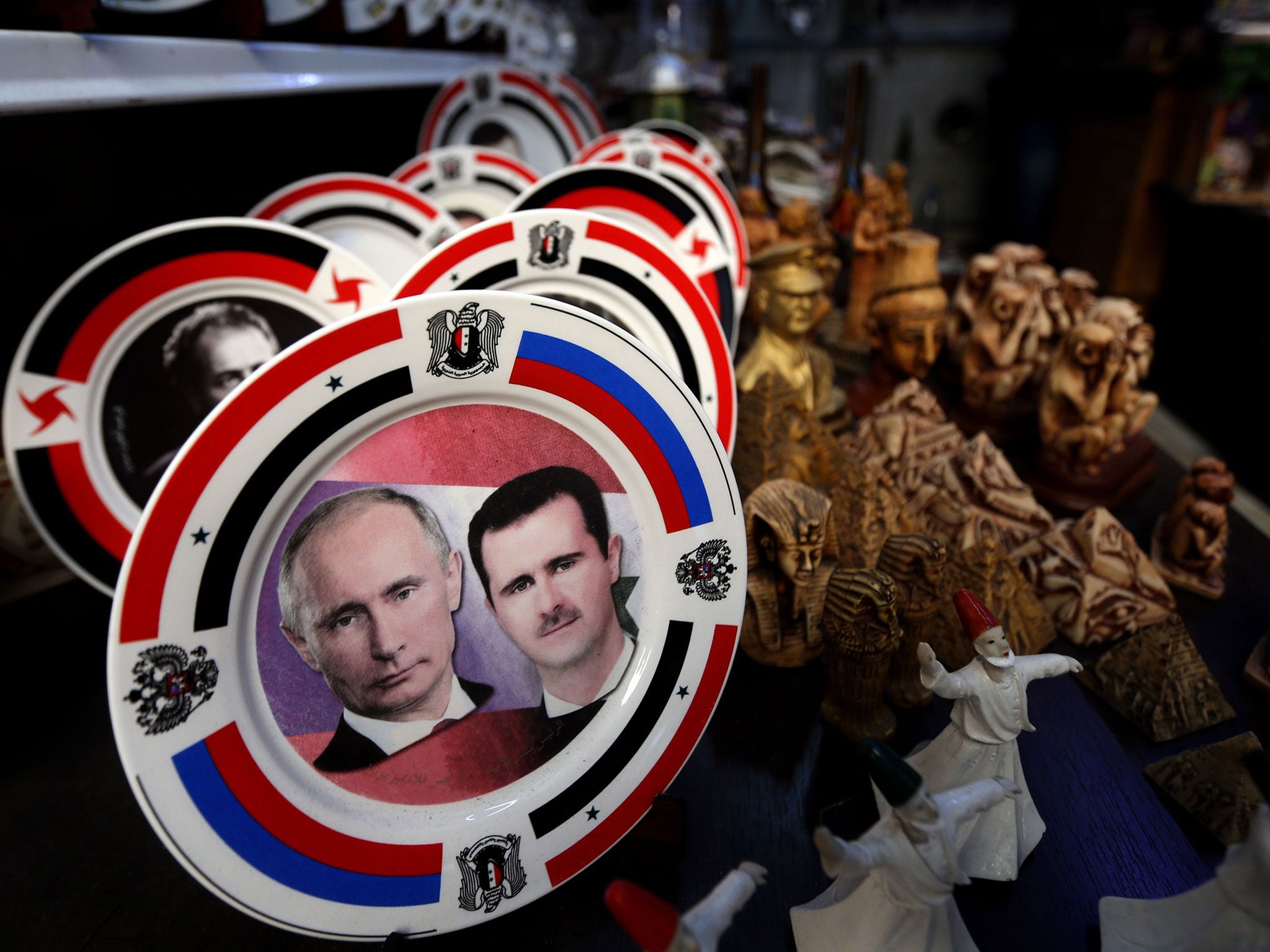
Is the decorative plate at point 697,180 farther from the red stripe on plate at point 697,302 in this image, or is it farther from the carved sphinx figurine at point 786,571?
the carved sphinx figurine at point 786,571

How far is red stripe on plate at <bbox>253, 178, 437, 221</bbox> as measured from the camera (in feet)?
5.61

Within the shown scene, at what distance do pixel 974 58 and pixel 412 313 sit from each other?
294 inches

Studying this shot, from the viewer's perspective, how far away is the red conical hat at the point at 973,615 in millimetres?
902

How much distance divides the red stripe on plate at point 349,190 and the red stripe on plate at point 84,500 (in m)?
0.70

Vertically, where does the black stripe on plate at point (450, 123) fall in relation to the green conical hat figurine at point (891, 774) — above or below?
above

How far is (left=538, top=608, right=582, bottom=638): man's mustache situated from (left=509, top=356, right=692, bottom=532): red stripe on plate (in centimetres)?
16

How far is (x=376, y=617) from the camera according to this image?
2.72 feet

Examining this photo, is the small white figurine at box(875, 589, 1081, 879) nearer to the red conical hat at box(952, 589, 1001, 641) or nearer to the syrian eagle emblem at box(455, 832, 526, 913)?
the red conical hat at box(952, 589, 1001, 641)

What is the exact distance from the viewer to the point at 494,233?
120 centimetres

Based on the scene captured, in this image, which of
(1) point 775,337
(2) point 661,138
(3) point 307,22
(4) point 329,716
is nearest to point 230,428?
(4) point 329,716

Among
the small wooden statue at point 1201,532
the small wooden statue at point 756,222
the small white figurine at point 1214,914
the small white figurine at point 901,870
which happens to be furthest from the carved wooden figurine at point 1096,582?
the small wooden statue at point 756,222

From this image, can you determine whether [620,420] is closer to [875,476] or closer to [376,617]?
[376,617]

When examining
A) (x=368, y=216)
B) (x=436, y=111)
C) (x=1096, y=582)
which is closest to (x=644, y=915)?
(x=1096, y=582)

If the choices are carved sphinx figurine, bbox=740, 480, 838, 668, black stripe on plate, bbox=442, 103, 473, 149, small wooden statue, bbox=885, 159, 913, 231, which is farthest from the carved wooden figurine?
black stripe on plate, bbox=442, 103, 473, 149
